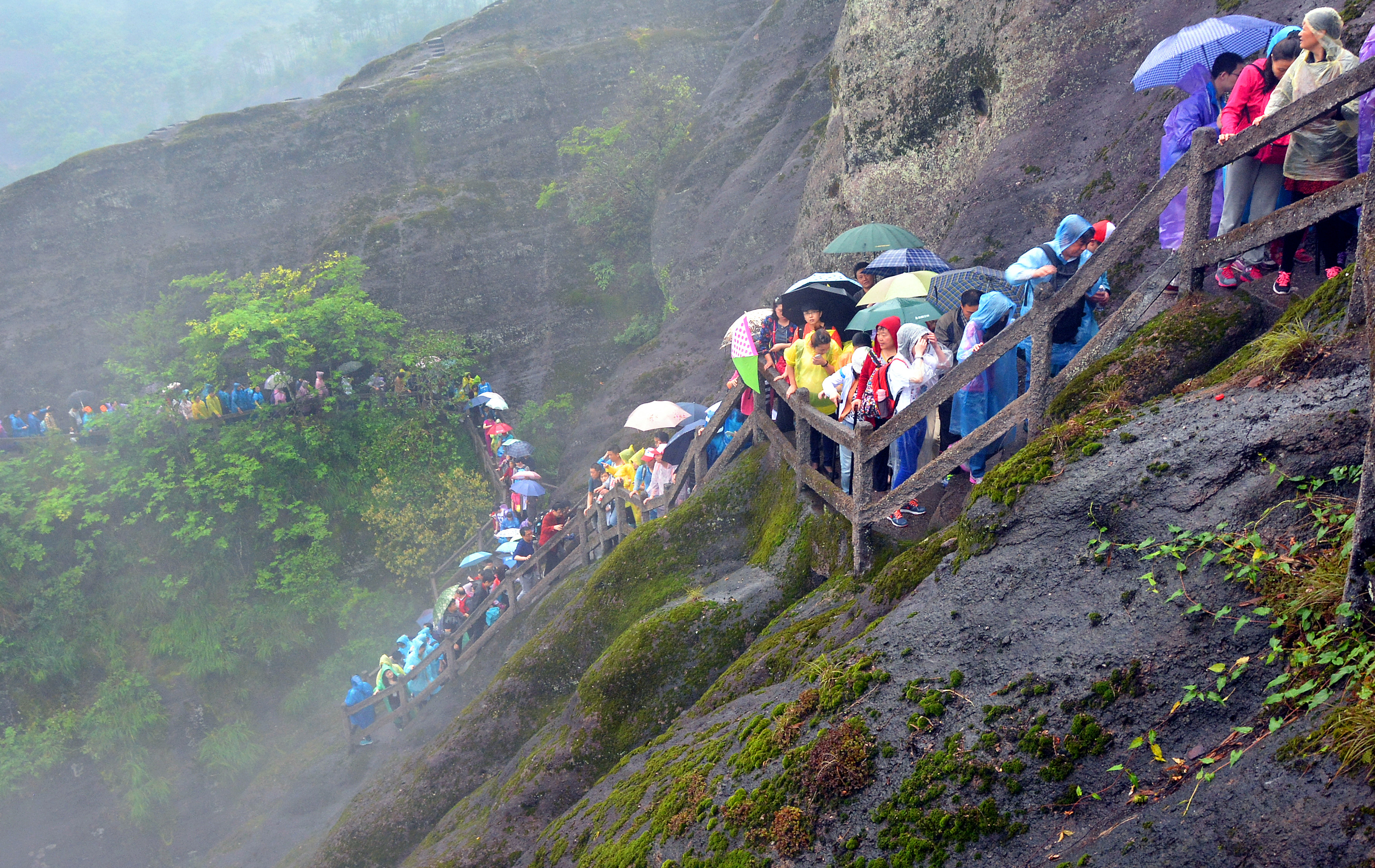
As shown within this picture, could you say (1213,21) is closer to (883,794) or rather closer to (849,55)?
(883,794)

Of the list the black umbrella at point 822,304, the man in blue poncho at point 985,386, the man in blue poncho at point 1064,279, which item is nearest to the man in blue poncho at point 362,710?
the black umbrella at point 822,304

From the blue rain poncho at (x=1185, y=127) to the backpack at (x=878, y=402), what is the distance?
2476 millimetres

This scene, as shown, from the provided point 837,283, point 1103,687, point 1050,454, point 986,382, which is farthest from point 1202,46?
point 1103,687

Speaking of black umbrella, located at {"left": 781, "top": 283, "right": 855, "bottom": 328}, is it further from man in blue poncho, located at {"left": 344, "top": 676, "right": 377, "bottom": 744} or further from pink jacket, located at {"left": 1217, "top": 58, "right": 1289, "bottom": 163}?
man in blue poncho, located at {"left": 344, "top": 676, "right": 377, "bottom": 744}

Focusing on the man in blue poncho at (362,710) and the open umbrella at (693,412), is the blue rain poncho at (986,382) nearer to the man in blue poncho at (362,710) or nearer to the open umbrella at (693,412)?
the open umbrella at (693,412)

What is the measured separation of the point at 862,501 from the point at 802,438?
149 cm

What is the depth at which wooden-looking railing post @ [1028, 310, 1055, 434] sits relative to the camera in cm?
612

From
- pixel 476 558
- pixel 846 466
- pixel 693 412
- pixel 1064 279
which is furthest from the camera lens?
pixel 476 558

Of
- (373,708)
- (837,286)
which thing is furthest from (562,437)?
(837,286)

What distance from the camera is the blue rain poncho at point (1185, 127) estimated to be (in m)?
6.81

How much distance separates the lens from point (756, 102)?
28.5 meters

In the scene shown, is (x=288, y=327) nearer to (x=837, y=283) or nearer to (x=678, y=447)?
(x=678, y=447)

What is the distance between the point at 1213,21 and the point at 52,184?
36488 millimetres

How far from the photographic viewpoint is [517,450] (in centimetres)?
2002
